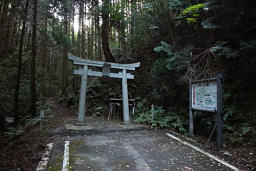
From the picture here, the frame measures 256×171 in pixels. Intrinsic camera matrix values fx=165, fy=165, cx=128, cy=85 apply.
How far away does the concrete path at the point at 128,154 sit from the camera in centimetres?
337

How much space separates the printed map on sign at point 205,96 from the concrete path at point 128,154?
1.38m

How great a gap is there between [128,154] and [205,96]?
9.76 feet

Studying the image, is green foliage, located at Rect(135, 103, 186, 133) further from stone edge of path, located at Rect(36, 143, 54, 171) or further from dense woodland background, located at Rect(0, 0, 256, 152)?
stone edge of path, located at Rect(36, 143, 54, 171)

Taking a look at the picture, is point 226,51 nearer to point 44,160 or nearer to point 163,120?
→ point 163,120

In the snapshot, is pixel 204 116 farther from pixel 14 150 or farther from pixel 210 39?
pixel 14 150

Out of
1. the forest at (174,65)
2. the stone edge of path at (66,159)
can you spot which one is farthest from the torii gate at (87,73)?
the stone edge of path at (66,159)

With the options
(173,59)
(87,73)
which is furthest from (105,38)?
(173,59)

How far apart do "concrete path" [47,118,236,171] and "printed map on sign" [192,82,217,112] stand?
1376 millimetres

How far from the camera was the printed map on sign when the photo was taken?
4.80m

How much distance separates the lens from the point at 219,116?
4.50 metres

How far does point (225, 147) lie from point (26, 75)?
1399 cm

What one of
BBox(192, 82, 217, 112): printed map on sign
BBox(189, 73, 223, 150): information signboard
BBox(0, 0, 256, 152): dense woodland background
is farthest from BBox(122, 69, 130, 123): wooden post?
BBox(192, 82, 217, 112): printed map on sign

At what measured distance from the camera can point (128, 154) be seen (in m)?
4.05

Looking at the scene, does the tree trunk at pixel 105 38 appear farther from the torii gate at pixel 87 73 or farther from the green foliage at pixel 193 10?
the green foliage at pixel 193 10
